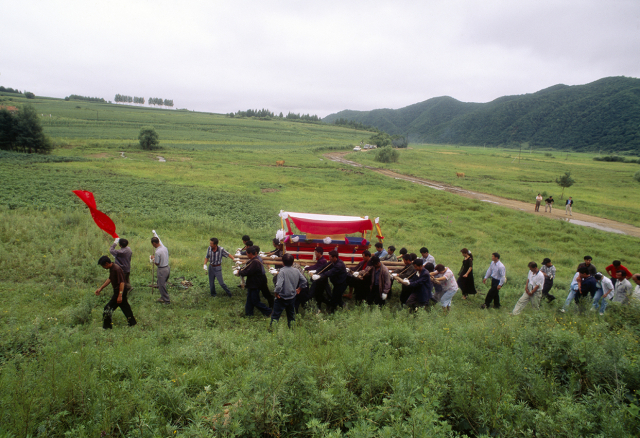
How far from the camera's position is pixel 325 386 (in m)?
3.77

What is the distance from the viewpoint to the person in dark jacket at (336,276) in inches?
291

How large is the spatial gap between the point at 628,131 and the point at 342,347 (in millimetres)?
146618

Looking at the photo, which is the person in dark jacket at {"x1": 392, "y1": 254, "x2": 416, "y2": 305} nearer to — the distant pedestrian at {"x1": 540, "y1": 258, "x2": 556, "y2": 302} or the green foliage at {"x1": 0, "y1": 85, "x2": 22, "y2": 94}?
the distant pedestrian at {"x1": 540, "y1": 258, "x2": 556, "y2": 302}

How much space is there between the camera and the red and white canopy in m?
10.9

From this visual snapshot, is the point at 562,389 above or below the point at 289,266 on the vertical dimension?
below

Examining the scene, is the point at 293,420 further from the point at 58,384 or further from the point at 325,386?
the point at 58,384

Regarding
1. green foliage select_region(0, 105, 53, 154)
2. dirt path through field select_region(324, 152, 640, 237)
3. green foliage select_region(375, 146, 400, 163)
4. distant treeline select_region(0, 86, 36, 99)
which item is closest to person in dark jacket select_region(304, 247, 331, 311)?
dirt path through field select_region(324, 152, 640, 237)

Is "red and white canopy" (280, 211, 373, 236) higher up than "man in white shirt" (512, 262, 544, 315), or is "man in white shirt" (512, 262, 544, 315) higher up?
"red and white canopy" (280, 211, 373, 236)

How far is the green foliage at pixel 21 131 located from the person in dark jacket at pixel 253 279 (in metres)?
47.7

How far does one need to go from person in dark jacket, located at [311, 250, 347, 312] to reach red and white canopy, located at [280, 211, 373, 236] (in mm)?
3227

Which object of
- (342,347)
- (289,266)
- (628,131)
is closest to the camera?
(342,347)

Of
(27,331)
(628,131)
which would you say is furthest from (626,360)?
(628,131)

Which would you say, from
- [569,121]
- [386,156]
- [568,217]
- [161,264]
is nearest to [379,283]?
[161,264]

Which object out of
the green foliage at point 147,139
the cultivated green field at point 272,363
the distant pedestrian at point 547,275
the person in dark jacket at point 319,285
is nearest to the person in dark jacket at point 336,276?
the person in dark jacket at point 319,285
